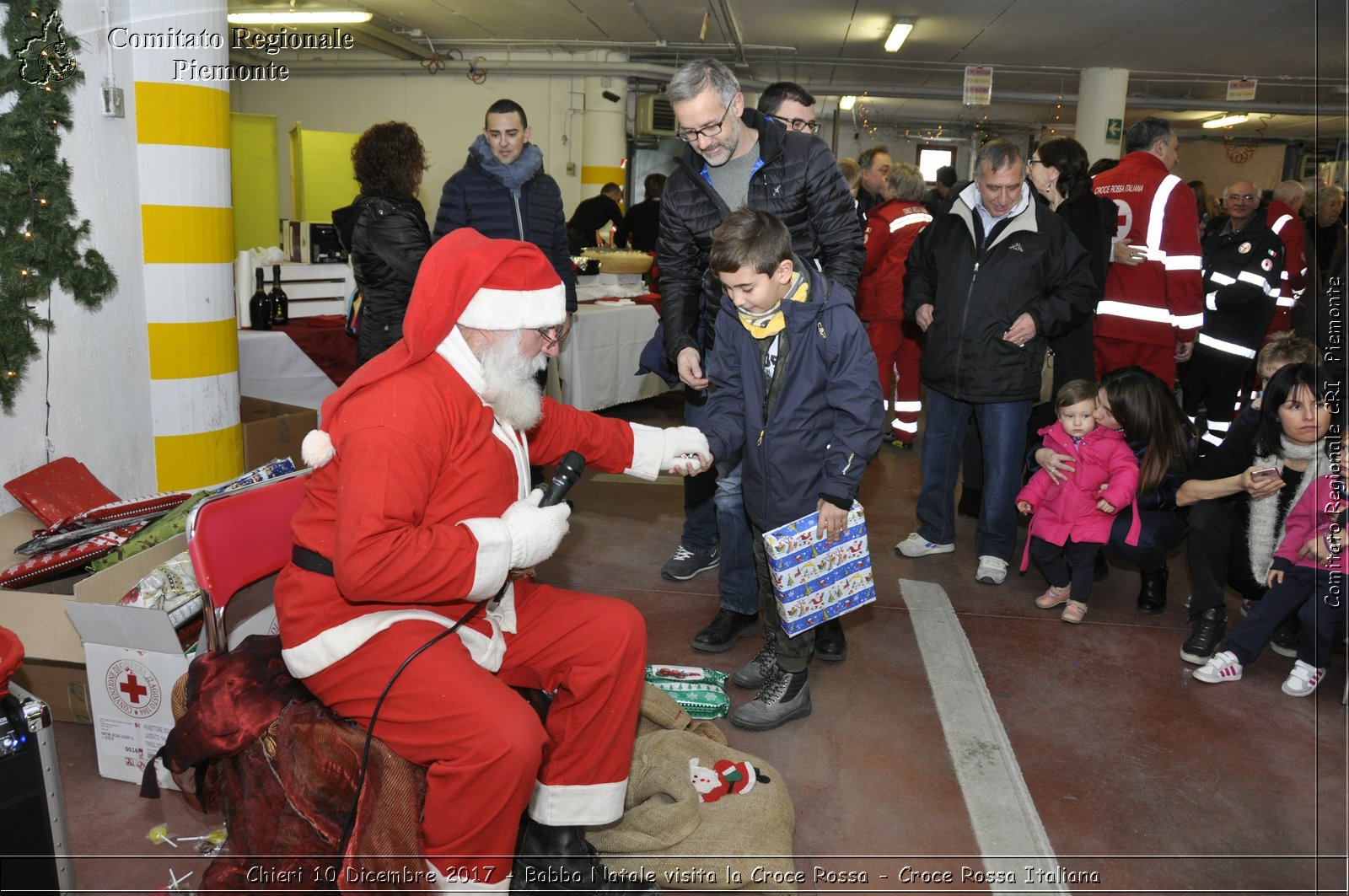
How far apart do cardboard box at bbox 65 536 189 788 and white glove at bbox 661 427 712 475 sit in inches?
53.0

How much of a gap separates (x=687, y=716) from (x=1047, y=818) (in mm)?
995

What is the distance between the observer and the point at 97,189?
3.54 m

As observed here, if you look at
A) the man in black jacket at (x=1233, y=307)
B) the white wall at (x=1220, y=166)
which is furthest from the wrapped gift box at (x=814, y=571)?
the white wall at (x=1220, y=166)

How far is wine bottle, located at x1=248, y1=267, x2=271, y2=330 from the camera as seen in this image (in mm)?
5316

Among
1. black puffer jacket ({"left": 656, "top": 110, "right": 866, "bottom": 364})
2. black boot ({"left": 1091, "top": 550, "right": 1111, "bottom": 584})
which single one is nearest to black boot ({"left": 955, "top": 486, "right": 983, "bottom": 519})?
black boot ({"left": 1091, "top": 550, "right": 1111, "bottom": 584})

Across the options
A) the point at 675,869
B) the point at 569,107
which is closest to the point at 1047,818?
the point at 675,869

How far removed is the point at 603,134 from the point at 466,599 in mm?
12958

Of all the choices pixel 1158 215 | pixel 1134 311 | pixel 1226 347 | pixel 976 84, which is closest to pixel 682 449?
pixel 1134 311

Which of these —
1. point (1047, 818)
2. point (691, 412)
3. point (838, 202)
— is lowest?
point (1047, 818)

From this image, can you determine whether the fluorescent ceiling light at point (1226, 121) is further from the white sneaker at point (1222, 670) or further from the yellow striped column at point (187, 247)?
the yellow striped column at point (187, 247)

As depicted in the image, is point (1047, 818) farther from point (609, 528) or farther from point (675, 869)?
point (609, 528)

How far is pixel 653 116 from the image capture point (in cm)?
1380

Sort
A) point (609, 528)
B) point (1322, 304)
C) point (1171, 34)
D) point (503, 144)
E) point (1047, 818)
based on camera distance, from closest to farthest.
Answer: point (1322, 304) < point (1047, 818) < point (503, 144) < point (609, 528) < point (1171, 34)

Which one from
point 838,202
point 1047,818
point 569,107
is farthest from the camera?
point 569,107
